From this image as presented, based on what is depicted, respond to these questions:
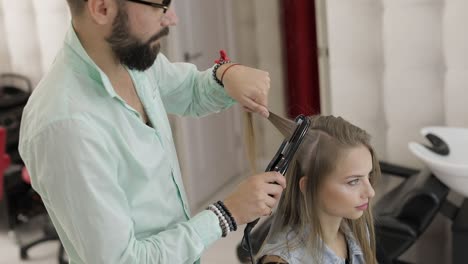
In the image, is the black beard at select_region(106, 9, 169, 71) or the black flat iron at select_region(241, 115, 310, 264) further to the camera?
the black flat iron at select_region(241, 115, 310, 264)

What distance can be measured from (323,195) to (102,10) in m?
0.70

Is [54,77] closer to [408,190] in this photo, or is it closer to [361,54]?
[408,190]

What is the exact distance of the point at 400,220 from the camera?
2.18 metres

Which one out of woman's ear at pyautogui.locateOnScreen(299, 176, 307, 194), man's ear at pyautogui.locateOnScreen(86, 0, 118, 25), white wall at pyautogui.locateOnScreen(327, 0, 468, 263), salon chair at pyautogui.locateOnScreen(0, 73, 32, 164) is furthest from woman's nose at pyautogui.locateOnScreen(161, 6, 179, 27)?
salon chair at pyautogui.locateOnScreen(0, 73, 32, 164)

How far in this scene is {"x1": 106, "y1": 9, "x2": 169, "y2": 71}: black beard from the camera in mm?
1162

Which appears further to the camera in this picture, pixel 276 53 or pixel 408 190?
pixel 276 53

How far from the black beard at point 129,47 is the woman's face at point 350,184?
53 centimetres

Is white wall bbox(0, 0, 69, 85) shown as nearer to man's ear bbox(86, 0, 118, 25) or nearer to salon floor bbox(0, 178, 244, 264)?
salon floor bbox(0, 178, 244, 264)

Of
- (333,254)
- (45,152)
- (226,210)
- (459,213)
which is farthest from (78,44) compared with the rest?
(459,213)

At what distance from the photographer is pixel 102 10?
1143 millimetres

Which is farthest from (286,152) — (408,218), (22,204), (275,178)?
(22,204)

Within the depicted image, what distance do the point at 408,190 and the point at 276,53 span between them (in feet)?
4.88

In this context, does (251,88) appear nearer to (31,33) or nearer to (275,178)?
(275,178)

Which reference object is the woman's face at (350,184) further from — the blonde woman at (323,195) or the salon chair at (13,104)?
the salon chair at (13,104)
